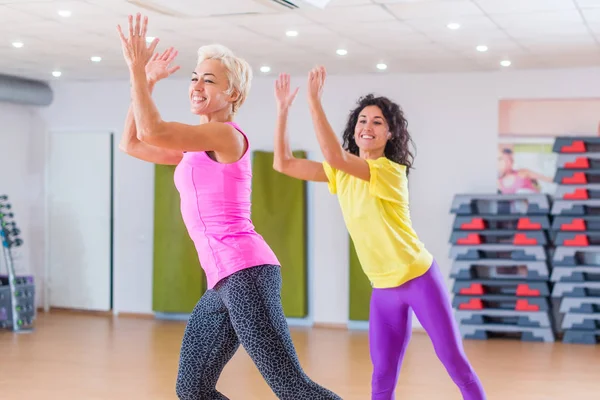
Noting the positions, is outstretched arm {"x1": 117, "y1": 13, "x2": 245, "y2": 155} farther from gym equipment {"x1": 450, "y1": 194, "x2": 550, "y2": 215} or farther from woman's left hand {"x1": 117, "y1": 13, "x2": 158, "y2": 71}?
gym equipment {"x1": 450, "y1": 194, "x2": 550, "y2": 215}

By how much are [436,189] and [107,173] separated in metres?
3.64

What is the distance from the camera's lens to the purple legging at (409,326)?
3.84 meters

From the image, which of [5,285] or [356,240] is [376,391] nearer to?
[356,240]

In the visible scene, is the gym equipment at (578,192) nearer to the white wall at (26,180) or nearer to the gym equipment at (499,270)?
the gym equipment at (499,270)

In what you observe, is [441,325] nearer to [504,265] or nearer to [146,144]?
[146,144]

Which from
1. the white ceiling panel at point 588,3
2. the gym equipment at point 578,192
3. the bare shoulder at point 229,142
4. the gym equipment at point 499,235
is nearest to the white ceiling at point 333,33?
the white ceiling panel at point 588,3

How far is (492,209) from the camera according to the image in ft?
30.7

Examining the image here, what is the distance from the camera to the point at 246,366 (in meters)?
7.46

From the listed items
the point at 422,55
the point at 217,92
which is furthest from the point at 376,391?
the point at 422,55

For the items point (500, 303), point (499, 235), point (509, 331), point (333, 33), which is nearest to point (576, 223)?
point (499, 235)

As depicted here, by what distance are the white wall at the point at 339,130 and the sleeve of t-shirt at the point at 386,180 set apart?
5609 millimetres

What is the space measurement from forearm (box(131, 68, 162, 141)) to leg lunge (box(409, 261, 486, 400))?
1.36 meters

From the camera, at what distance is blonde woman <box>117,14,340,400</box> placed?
10.6ft

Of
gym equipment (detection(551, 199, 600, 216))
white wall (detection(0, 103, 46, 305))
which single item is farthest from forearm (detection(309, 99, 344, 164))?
white wall (detection(0, 103, 46, 305))
